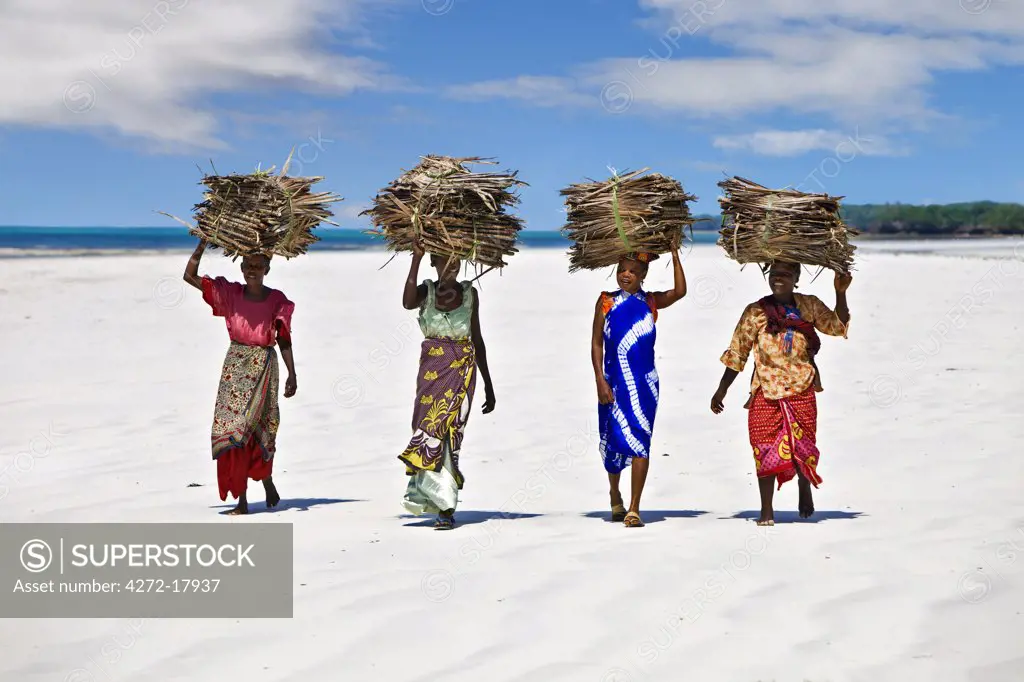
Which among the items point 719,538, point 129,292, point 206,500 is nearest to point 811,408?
point 719,538

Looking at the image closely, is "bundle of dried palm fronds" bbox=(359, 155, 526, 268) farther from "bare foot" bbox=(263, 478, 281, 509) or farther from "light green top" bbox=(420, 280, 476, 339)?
"bare foot" bbox=(263, 478, 281, 509)

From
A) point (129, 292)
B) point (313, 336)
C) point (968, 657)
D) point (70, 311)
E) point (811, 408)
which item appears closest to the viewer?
point (968, 657)

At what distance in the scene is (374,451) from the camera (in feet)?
32.1

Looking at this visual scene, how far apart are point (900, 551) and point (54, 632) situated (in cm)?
420

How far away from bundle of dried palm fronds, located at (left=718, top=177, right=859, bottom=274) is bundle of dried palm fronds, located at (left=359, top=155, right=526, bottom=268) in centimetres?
136

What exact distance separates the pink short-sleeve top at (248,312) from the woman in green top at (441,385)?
1.02m

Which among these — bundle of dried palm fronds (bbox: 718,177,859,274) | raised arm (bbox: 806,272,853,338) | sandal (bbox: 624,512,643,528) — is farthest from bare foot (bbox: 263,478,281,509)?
raised arm (bbox: 806,272,853,338)

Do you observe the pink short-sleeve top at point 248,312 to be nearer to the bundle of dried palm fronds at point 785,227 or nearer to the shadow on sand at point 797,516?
the bundle of dried palm fronds at point 785,227

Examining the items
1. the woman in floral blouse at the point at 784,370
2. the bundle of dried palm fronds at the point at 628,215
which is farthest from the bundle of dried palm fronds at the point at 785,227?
the bundle of dried palm fronds at the point at 628,215

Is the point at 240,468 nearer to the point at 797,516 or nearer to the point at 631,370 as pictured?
the point at 631,370

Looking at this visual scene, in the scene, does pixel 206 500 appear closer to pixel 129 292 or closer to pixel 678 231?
pixel 678 231

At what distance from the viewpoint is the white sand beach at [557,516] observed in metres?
4.63

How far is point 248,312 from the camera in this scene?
7469 millimetres

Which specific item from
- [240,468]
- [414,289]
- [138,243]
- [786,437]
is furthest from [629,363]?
[138,243]
